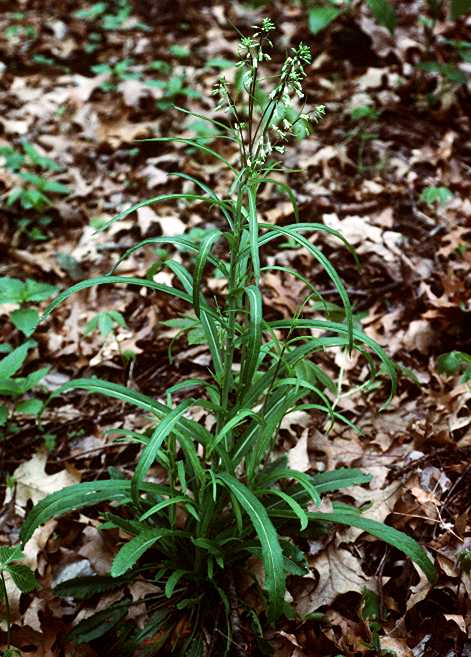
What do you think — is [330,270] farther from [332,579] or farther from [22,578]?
[22,578]

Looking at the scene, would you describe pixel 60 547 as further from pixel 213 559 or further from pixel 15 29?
pixel 15 29

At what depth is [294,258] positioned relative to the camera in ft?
10.6

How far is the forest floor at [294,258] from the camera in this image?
6.42 feet

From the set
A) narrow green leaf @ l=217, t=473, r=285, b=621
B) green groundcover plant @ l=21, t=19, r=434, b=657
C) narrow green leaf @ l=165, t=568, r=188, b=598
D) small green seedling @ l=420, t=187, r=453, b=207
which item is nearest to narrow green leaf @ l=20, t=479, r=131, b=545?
green groundcover plant @ l=21, t=19, r=434, b=657

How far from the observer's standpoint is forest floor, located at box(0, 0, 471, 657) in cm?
196

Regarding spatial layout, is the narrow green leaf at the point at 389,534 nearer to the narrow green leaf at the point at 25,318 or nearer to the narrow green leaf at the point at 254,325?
the narrow green leaf at the point at 254,325

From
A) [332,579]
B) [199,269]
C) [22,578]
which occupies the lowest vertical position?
[332,579]

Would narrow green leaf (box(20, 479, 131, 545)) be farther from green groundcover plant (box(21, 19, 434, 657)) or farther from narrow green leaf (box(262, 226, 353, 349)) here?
narrow green leaf (box(262, 226, 353, 349))

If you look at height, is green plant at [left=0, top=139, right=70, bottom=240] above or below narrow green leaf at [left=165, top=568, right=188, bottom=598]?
above

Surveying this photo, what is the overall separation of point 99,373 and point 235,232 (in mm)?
1558

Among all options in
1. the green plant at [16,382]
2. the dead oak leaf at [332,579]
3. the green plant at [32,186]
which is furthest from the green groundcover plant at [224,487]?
the green plant at [32,186]

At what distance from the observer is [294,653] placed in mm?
1759

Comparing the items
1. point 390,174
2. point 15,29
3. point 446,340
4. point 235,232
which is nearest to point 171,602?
point 235,232

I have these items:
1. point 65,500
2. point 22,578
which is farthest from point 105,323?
point 22,578
